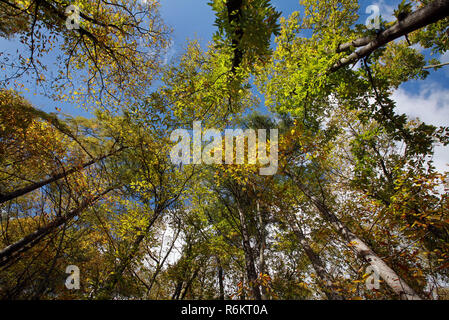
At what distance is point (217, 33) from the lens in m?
2.54

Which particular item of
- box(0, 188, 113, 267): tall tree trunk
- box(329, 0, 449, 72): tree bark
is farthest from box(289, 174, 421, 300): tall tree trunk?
box(0, 188, 113, 267): tall tree trunk

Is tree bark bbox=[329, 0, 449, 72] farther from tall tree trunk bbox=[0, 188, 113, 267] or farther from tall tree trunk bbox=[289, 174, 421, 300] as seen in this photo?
→ tall tree trunk bbox=[0, 188, 113, 267]

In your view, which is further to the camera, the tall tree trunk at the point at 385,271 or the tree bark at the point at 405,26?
the tall tree trunk at the point at 385,271

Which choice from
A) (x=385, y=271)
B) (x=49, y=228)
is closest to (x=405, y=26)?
(x=385, y=271)

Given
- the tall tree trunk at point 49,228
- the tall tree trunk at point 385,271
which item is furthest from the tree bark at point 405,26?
the tall tree trunk at point 49,228

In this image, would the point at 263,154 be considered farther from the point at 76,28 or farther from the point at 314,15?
the point at 76,28

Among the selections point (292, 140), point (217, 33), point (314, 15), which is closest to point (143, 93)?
point (217, 33)

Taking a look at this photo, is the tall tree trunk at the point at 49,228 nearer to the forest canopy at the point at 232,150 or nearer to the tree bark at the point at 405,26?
the forest canopy at the point at 232,150

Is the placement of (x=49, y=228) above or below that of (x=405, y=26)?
below

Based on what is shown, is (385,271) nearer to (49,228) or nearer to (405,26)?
(405,26)

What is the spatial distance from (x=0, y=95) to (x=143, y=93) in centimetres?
533

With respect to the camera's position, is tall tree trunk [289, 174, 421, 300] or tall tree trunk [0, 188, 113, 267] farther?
tall tree trunk [289, 174, 421, 300]
